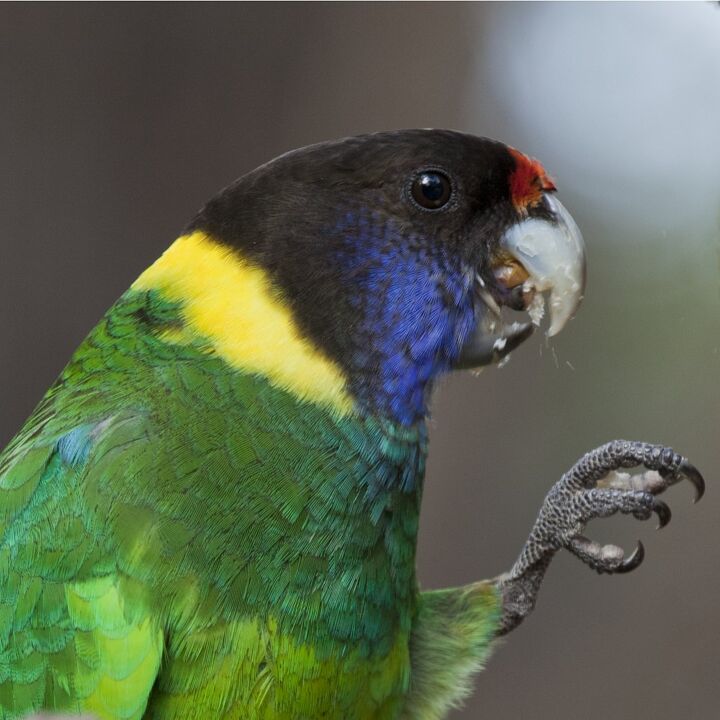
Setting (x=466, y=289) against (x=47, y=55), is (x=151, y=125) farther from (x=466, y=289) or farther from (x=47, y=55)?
(x=466, y=289)

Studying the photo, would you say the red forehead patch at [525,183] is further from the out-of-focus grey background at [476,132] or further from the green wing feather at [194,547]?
the green wing feather at [194,547]

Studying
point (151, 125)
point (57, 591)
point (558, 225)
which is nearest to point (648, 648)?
point (558, 225)

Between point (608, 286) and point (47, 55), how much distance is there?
1.71 m

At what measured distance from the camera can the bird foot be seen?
1.67 metres

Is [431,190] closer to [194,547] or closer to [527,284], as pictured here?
[527,284]

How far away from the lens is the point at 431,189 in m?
1.48

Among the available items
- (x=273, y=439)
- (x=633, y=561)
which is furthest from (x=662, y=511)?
(x=273, y=439)

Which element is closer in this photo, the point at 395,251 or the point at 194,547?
the point at 194,547

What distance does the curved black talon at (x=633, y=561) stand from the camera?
1.68 m

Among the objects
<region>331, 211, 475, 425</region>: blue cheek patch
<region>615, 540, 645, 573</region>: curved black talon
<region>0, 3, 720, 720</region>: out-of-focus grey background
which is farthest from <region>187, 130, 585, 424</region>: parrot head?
<region>615, 540, 645, 573</region>: curved black talon

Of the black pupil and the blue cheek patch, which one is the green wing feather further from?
the black pupil

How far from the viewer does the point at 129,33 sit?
2.84 m

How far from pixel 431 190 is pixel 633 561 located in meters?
0.72

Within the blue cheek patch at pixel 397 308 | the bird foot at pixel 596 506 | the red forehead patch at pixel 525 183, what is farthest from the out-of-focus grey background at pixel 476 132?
the blue cheek patch at pixel 397 308
